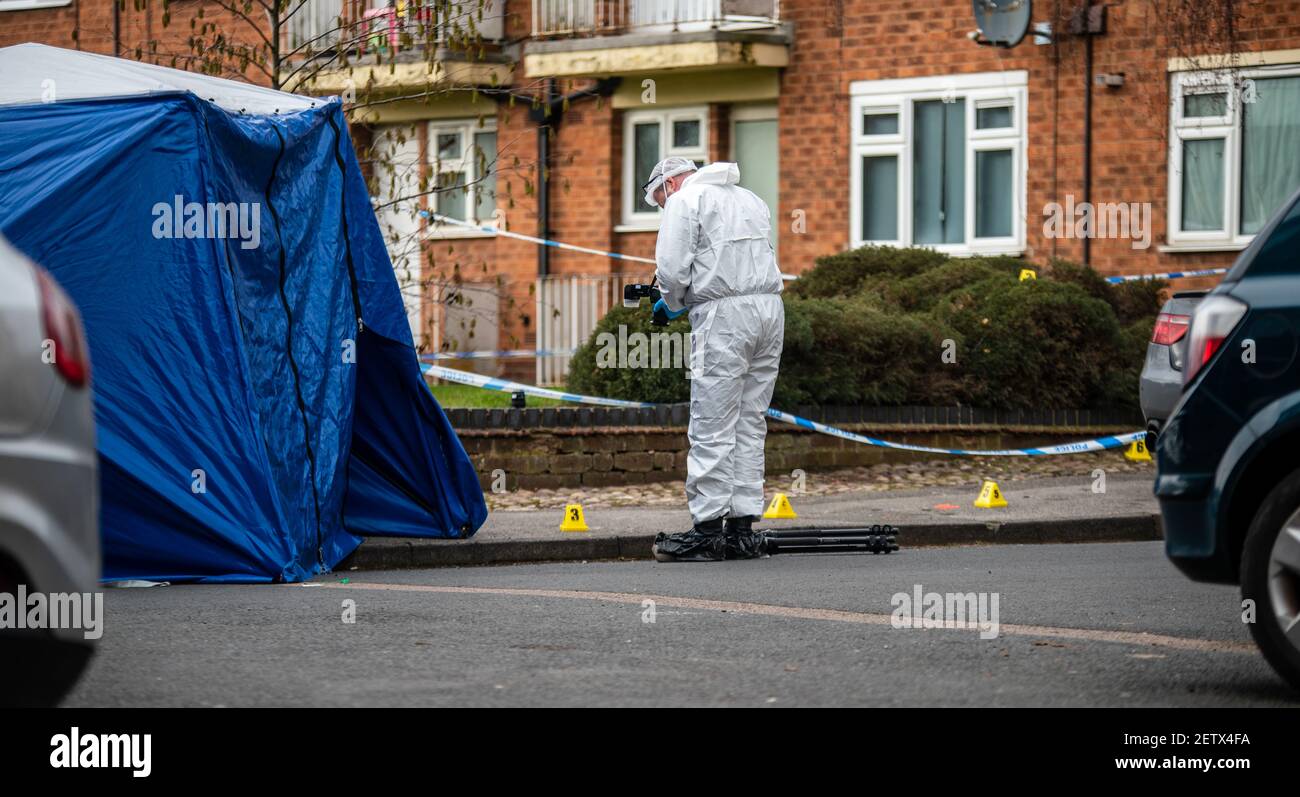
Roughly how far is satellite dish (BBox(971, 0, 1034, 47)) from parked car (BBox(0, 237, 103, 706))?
15.6 m

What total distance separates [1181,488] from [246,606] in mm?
3989

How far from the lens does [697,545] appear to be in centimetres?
1000

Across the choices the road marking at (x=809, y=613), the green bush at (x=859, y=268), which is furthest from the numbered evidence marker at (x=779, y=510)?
the green bush at (x=859, y=268)

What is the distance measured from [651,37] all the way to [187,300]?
13071 millimetres

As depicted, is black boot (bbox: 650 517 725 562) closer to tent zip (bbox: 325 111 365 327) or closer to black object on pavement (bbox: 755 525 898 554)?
black object on pavement (bbox: 755 525 898 554)

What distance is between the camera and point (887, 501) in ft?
42.3

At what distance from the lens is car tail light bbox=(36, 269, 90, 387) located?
15.2ft

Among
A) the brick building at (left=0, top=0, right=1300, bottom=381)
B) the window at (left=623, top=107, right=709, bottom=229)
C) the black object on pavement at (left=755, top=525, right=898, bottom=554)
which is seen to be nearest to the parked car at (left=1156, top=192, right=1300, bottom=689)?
the black object on pavement at (left=755, top=525, right=898, bottom=554)

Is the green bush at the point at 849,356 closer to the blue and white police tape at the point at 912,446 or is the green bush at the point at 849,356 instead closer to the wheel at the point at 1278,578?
the blue and white police tape at the point at 912,446

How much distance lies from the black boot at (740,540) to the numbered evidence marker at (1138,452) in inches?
229

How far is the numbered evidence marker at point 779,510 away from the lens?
12.1m

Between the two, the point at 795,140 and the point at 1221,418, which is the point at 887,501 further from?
the point at 795,140
